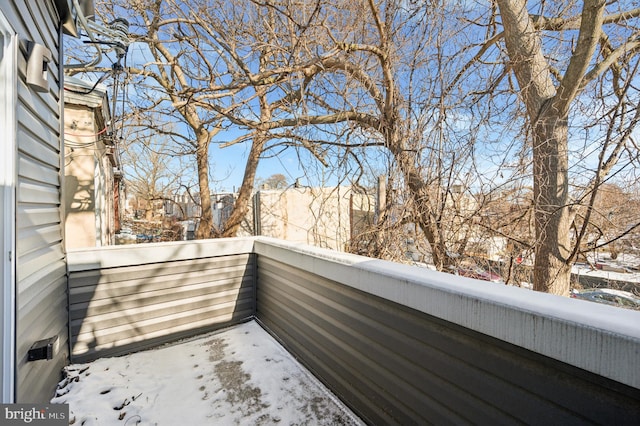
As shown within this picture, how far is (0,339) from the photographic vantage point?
3.92 feet

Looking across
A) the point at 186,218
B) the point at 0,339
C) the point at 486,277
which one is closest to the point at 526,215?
the point at 486,277

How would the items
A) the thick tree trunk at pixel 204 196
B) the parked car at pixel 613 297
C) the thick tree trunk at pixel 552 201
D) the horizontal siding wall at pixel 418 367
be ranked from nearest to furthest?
1. the horizontal siding wall at pixel 418 367
2. the parked car at pixel 613 297
3. the thick tree trunk at pixel 552 201
4. the thick tree trunk at pixel 204 196

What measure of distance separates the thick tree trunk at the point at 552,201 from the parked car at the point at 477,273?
16.4 inches

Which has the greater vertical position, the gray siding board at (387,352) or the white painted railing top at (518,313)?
the white painted railing top at (518,313)

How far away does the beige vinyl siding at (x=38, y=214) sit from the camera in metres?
1.39

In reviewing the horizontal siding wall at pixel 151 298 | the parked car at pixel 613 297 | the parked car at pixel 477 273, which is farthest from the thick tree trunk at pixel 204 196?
the parked car at pixel 613 297

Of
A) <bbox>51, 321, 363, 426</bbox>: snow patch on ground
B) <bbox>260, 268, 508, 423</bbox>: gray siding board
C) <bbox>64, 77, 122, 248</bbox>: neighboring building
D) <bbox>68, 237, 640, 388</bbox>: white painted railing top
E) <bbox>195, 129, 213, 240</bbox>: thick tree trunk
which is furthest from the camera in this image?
<bbox>195, 129, 213, 240</bbox>: thick tree trunk

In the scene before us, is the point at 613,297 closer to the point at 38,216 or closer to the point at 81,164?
the point at 38,216

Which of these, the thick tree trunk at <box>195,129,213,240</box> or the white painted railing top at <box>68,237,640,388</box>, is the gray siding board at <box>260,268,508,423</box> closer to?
the white painted railing top at <box>68,237,640,388</box>

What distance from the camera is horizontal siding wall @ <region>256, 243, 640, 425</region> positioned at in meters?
0.90

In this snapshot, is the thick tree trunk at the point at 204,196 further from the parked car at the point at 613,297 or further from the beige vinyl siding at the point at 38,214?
the parked car at the point at 613,297

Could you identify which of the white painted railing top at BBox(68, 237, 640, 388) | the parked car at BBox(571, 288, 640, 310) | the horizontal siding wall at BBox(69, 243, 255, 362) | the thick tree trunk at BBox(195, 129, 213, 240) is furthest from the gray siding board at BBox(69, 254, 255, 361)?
the thick tree trunk at BBox(195, 129, 213, 240)

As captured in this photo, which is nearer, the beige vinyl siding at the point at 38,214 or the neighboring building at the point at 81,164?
the beige vinyl siding at the point at 38,214

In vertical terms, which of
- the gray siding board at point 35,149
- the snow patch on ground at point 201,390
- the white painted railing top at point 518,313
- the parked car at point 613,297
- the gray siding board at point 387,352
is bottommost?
the snow patch on ground at point 201,390
